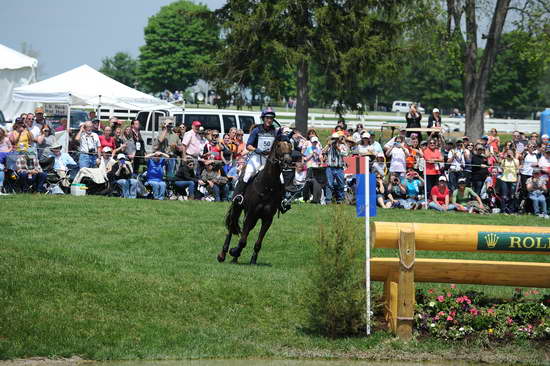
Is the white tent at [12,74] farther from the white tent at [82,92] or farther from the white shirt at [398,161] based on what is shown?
the white shirt at [398,161]

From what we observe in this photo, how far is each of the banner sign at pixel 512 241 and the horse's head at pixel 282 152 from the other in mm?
4356

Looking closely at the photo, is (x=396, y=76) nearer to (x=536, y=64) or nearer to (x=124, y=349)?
(x=536, y=64)

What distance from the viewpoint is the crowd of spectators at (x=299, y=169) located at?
2417 cm

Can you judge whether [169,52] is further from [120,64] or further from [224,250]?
[224,250]

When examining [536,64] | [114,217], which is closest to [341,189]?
[114,217]

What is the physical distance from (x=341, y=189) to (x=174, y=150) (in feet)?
15.7

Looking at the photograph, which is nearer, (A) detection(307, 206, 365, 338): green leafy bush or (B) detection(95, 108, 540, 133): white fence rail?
(A) detection(307, 206, 365, 338): green leafy bush

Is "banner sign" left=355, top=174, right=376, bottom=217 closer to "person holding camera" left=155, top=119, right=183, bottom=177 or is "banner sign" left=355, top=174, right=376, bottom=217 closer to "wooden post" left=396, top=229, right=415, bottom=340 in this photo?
"wooden post" left=396, top=229, right=415, bottom=340

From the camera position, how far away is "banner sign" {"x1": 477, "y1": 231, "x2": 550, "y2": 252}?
39.1 feet

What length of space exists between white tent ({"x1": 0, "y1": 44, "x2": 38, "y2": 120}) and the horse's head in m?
21.4

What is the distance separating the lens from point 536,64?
47.2 meters

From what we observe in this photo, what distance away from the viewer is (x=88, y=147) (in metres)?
24.8

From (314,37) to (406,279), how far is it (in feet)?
94.3

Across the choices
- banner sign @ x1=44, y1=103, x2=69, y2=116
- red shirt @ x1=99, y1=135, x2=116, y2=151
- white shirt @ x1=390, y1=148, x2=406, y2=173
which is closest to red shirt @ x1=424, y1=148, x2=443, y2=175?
white shirt @ x1=390, y1=148, x2=406, y2=173
